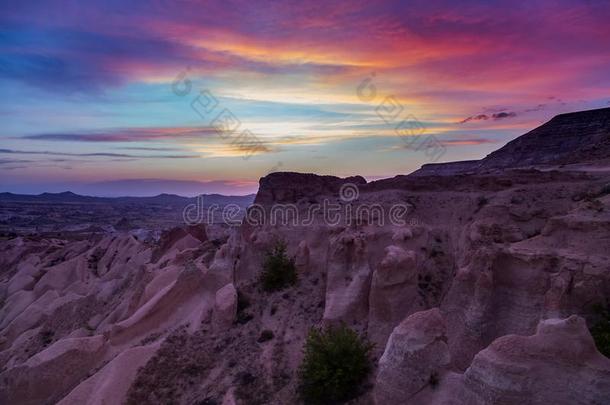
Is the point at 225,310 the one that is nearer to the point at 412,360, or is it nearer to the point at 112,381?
the point at 112,381

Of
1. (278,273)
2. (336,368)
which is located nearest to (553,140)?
(278,273)

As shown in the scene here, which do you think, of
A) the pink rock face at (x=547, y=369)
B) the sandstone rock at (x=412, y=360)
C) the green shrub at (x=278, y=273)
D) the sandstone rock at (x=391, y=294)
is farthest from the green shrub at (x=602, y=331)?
the green shrub at (x=278, y=273)

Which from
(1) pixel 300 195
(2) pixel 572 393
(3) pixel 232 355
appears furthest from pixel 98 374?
(2) pixel 572 393

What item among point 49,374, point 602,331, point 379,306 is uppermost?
point 602,331

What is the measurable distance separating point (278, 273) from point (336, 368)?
8.54 meters

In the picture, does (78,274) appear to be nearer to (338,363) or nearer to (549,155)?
(338,363)

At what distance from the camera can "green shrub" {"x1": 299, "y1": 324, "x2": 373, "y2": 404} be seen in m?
16.0

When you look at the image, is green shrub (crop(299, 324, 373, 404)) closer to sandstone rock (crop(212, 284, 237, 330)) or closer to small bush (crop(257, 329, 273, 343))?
small bush (crop(257, 329, 273, 343))

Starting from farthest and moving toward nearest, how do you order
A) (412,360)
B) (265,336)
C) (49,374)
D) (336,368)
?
(265,336)
(49,374)
(336,368)
(412,360)

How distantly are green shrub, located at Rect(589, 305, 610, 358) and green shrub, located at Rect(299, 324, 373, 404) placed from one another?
681 cm

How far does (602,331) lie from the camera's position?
12500 mm

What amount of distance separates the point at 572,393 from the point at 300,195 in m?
20.9

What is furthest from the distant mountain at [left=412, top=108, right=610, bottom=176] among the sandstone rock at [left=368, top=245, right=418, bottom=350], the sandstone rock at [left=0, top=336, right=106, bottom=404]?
the sandstone rock at [left=0, top=336, right=106, bottom=404]

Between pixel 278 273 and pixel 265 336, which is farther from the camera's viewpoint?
pixel 278 273
